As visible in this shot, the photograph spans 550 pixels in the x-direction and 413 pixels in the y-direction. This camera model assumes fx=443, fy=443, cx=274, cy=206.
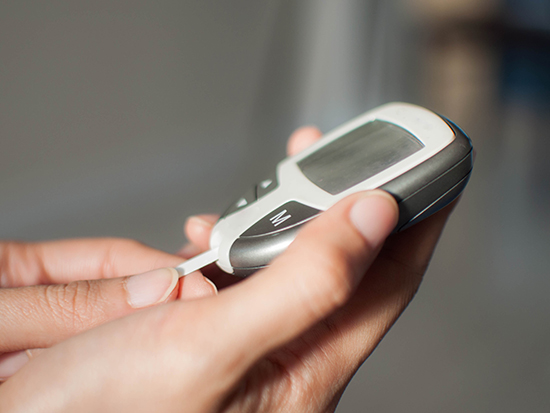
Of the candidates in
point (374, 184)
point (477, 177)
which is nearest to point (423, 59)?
point (477, 177)

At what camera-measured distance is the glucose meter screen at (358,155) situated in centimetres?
60

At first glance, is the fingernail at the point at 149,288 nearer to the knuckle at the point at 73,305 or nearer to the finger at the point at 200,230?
the knuckle at the point at 73,305

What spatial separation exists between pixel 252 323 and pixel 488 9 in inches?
84.8

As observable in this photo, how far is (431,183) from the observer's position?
22.2 inches

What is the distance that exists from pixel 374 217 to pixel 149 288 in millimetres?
282

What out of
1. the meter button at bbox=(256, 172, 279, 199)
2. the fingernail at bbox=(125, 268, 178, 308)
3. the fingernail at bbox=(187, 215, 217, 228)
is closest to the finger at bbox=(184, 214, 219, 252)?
the fingernail at bbox=(187, 215, 217, 228)

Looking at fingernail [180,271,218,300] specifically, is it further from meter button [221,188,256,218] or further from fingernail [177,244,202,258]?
fingernail [177,244,202,258]

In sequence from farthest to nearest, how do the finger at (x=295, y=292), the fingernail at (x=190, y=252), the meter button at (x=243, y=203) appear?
1. the fingernail at (x=190, y=252)
2. the meter button at (x=243, y=203)
3. the finger at (x=295, y=292)

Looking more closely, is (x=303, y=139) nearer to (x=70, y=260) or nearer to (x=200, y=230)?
(x=200, y=230)

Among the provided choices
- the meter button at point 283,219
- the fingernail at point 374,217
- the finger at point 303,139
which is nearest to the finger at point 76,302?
the meter button at point 283,219

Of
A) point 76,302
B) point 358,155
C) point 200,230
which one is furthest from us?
point 200,230

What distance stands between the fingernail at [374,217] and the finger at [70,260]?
15.2 inches

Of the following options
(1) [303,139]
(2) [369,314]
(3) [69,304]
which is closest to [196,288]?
(3) [69,304]

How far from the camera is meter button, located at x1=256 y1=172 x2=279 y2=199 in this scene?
0.68m
